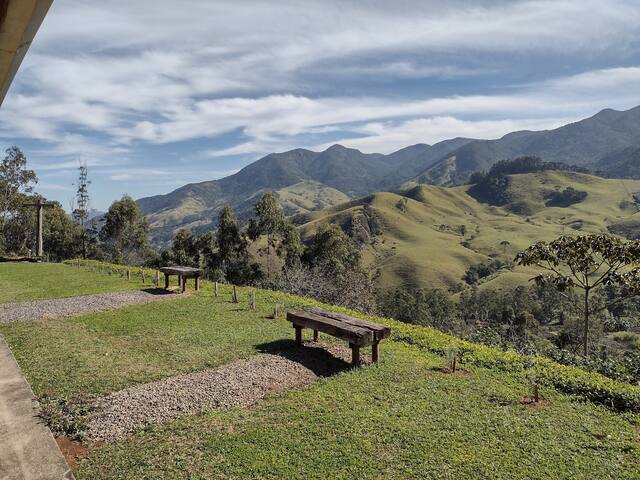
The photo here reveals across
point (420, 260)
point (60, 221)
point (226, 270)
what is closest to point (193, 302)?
point (226, 270)

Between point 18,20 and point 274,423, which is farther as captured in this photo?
point 274,423

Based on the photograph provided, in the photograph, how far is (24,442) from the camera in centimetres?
718

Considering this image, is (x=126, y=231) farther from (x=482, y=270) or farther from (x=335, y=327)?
(x=482, y=270)

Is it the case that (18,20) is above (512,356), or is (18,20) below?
above

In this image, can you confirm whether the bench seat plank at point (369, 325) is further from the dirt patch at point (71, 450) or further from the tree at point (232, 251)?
the tree at point (232, 251)

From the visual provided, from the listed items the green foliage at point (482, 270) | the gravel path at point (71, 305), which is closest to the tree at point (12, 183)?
the gravel path at point (71, 305)

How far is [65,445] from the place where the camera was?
292 inches

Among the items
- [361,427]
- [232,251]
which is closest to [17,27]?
[361,427]

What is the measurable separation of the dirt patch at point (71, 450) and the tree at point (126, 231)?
59333 millimetres

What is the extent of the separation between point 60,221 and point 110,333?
199 feet

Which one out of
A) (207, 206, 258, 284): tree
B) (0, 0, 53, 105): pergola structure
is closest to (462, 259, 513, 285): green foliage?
(207, 206, 258, 284): tree

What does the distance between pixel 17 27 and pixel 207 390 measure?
911 cm

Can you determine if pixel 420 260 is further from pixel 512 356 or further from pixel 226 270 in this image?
pixel 512 356

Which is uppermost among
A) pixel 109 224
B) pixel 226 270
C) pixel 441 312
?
pixel 109 224
